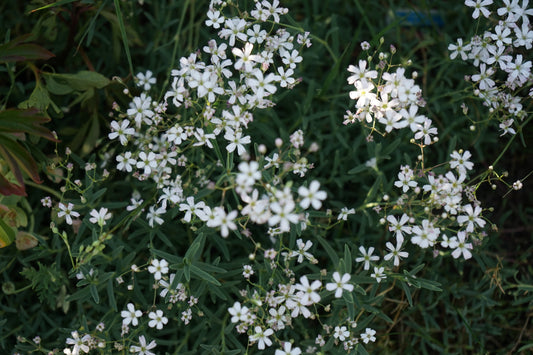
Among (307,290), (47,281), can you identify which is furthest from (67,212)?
(307,290)

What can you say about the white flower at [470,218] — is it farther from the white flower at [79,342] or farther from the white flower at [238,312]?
the white flower at [79,342]

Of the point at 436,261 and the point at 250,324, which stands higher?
the point at 250,324

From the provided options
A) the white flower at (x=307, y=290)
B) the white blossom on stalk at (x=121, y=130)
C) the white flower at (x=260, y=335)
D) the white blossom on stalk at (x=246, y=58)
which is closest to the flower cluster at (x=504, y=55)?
the white blossom on stalk at (x=246, y=58)

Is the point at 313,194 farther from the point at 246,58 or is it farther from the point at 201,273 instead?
the point at 246,58

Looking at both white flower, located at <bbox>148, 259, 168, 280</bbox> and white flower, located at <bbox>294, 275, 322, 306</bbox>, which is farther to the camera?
white flower, located at <bbox>148, 259, 168, 280</bbox>

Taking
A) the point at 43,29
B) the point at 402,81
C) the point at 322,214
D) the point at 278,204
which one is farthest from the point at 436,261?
the point at 43,29

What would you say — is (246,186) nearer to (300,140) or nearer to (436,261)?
(300,140)

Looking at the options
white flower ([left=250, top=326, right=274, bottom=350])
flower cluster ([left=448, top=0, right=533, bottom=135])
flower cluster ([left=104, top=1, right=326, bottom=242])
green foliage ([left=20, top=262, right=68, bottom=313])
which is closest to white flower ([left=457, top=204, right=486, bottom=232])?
flower cluster ([left=448, top=0, right=533, bottom=135])

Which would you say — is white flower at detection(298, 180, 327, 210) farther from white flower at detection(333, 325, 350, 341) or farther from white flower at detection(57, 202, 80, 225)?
white flower at detection(57, 202, 80, 225)
